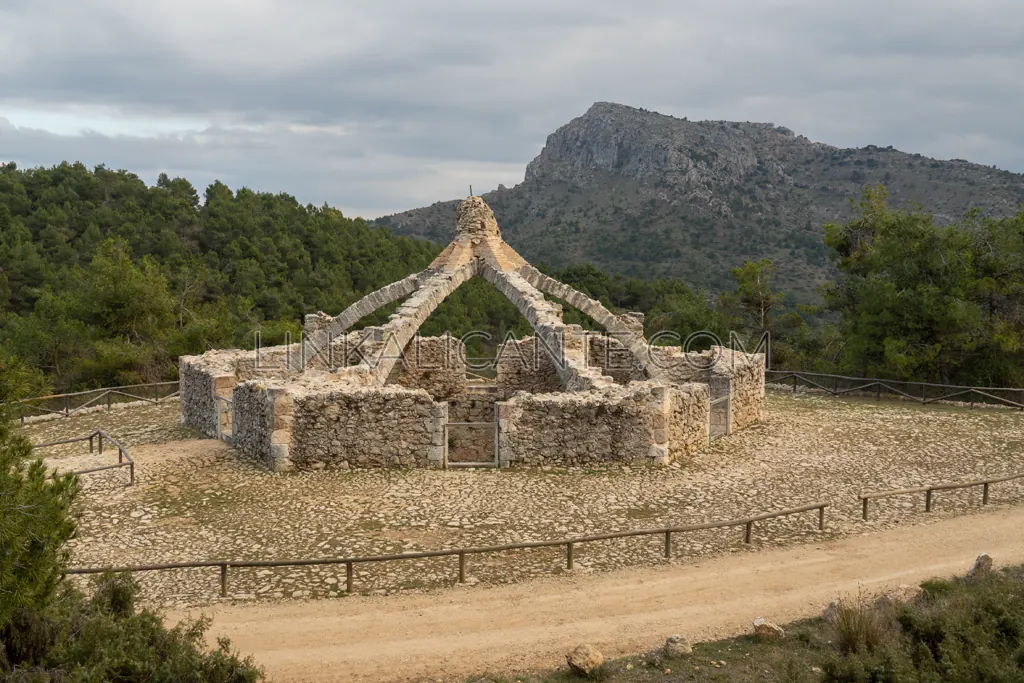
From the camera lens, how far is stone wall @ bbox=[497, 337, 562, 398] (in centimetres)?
2122

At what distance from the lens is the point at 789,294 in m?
51.2

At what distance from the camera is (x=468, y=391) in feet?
70.3

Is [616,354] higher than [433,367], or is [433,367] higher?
[616,354]

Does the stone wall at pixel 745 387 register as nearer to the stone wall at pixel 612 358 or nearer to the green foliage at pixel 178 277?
the stone wall at pixel 612 358

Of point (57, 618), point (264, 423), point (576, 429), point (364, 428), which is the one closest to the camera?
point (57, 618)

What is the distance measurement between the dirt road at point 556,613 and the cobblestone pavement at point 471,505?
396 millimetres

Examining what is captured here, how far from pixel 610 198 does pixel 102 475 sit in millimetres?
63033

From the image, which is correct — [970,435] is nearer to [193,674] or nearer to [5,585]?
[193,674]

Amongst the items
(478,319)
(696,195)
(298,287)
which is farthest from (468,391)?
(696,195)

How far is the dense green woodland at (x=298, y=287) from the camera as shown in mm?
21906

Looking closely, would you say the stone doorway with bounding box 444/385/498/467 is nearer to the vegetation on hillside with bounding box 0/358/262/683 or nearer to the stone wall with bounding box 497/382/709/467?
the stone wall with bounding box 497/382/709/467

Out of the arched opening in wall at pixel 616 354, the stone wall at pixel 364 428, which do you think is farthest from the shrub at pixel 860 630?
the arched opening in wall at pixel 616 354

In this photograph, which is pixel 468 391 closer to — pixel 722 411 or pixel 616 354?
pixel 616 354

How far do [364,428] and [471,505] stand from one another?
2946mm
